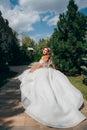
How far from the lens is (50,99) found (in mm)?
8297

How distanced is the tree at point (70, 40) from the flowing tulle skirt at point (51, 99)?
10342mm

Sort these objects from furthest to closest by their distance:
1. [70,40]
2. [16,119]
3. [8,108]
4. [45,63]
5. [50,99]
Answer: [70,40], [45,63], [8,108], [50,99], [16,119]

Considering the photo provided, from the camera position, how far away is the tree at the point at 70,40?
2023 centimetres

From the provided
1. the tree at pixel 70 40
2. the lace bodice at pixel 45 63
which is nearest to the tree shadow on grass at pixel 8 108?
the lace bodice at pixel 45 63

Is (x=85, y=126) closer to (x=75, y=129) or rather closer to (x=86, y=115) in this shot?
(x=75, y=129)

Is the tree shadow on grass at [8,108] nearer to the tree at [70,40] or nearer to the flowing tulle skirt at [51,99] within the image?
the flowing tulle skirt at [51,99]

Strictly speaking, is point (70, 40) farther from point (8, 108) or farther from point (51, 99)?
point (51, 99)

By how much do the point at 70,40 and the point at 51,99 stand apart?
1254 centimetres

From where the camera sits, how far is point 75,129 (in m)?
7.02

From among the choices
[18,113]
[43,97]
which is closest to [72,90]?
[43,97]

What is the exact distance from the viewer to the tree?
66.4ft

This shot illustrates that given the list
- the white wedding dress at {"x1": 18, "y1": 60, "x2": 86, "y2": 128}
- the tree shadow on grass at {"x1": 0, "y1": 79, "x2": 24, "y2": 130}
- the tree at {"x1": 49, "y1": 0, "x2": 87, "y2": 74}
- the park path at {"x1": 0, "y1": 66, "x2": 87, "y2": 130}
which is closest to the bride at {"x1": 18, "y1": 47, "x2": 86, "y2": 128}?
the white wedding dress at {"x1": 18, "y1": 60, "x2": 86, "y2": 128}

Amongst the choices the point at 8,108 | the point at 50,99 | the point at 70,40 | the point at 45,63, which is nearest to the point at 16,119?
the point at 50,99

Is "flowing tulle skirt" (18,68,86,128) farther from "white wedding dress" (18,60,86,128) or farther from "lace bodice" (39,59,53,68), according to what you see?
"lace bodice" (39,59,53,68)
